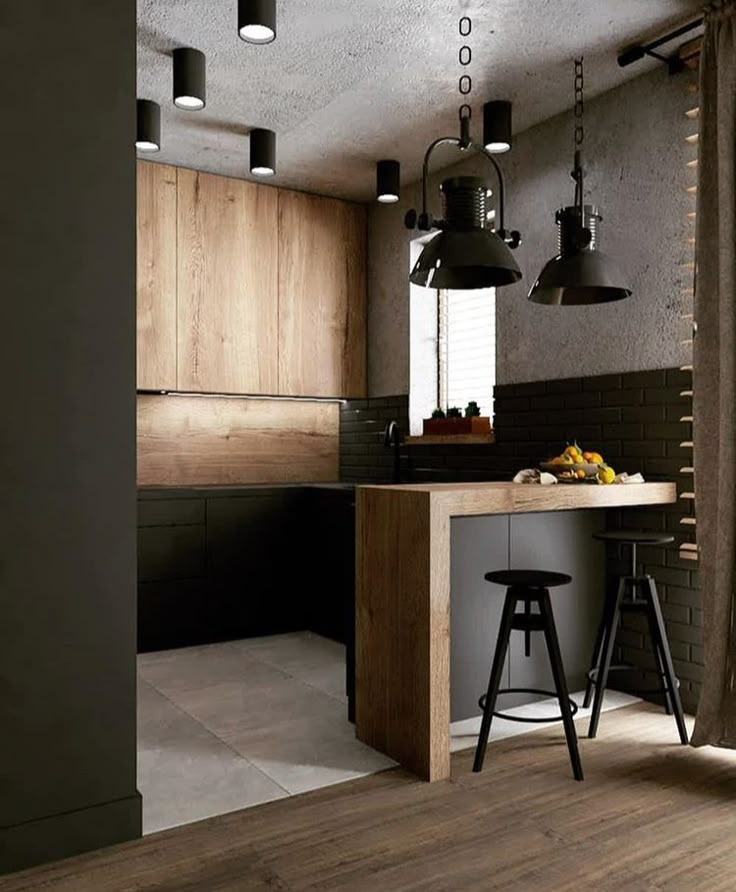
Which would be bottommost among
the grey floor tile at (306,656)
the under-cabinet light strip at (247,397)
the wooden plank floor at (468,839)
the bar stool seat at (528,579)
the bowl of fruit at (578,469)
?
the grey floor tile at (306,656)

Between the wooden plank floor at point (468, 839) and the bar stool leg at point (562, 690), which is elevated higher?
the bar stool leg at point (562, 690)

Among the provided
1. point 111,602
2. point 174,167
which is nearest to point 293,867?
point 111,602

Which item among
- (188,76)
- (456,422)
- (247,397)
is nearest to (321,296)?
(247,397)

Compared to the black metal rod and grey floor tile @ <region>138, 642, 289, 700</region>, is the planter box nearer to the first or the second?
grey floor tile @ <region>138, 642, 289, 700</region>

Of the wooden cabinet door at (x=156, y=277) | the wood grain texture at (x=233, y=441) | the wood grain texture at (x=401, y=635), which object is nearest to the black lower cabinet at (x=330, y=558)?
the wood grain texture at (x=233, y=441)

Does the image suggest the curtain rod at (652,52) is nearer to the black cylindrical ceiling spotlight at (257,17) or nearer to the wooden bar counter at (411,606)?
the black cylindrical ceiling spotlight at (257,17)

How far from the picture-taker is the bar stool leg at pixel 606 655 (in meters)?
3.29

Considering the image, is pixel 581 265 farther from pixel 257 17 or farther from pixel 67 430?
pixel 67 430

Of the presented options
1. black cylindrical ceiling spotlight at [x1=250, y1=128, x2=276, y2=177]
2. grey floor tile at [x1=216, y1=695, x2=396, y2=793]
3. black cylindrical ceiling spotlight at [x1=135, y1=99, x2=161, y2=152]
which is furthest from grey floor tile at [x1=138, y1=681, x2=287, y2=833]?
black cylindrical ceiling spotlight at [x1=250, y1=128, x2=276, y2=177]

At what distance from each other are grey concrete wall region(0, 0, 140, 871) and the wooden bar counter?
988mm

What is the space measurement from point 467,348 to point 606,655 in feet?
8.21

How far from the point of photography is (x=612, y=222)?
4.08 m

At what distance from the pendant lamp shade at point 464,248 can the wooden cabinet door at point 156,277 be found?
2541mm

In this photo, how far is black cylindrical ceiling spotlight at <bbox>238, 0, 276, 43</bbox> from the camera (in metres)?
3.06
